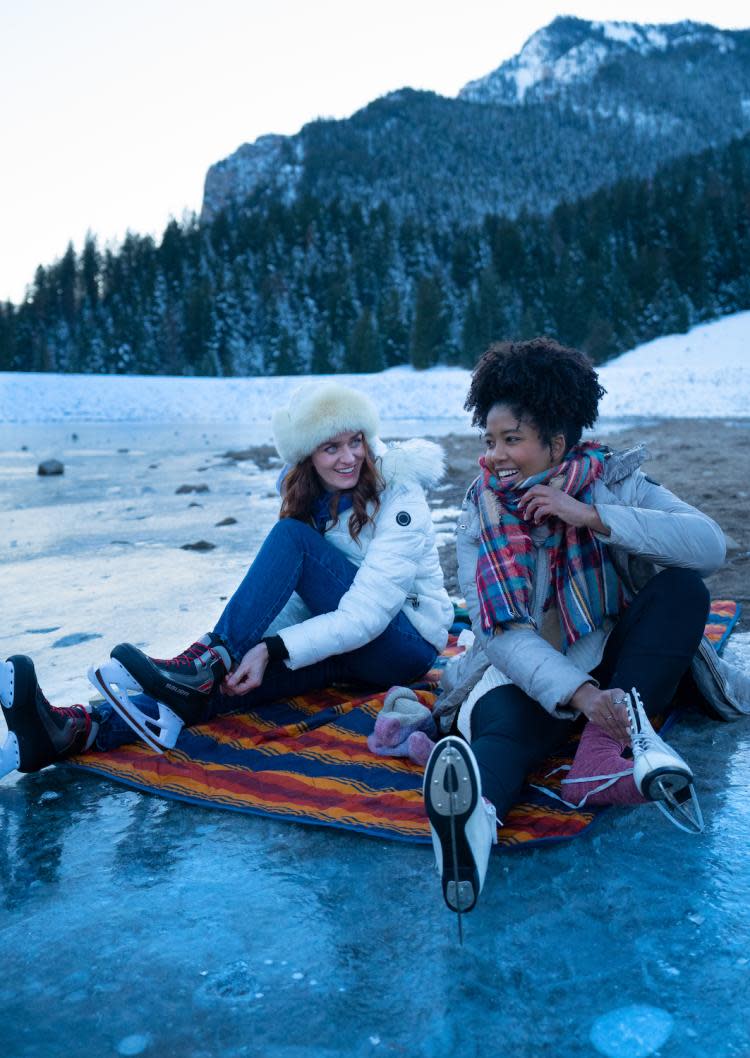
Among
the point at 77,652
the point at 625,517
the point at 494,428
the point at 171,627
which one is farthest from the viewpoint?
the point at 171,627

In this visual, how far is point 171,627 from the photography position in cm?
349

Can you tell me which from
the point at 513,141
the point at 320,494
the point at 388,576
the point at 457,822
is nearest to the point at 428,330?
the point at 320,494

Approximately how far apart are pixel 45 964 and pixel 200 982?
277 mm

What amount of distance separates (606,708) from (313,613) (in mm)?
1042

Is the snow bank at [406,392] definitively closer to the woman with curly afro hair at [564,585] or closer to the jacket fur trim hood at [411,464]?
the jacket fur trim hood at [411,464]

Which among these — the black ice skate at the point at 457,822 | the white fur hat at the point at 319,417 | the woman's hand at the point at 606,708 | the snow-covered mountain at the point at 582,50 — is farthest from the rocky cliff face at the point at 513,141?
the black ice skate at the point at 457,822

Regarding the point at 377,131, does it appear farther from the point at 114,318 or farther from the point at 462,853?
the point at 462,853

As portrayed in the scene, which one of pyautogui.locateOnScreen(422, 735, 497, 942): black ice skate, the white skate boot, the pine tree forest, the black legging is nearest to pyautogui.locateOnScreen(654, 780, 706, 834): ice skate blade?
the white skate boot

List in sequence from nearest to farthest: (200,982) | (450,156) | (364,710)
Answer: (200,982)
(364,710)
(450,156)

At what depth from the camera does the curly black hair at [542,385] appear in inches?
80.7

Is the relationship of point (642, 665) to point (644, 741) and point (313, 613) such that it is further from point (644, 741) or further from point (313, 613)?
point (313, 613)

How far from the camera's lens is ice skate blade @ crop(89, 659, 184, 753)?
6.98 ft

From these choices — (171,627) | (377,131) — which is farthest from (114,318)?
(171,627)

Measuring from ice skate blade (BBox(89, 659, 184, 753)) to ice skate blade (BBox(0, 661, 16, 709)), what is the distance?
0.18 meters
